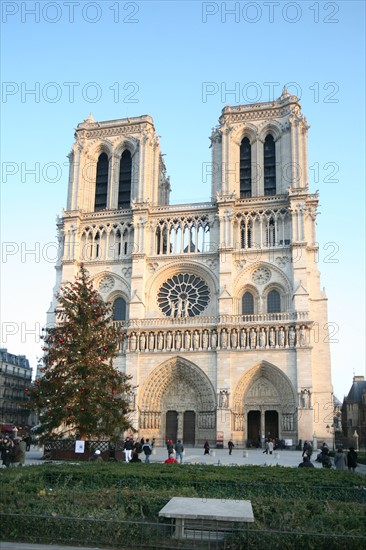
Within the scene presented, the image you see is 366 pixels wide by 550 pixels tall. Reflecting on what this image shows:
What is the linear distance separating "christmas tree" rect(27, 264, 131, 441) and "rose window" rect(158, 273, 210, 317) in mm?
16102

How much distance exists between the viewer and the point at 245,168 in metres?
45.5

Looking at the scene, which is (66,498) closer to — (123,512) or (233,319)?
(123,512)

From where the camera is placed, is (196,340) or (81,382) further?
(196,340)

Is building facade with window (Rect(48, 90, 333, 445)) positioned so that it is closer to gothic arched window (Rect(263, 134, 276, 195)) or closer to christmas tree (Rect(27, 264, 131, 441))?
gothic arched window (Rect(263, 134, 276, 195))

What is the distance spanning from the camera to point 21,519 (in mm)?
8898

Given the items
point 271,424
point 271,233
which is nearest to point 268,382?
point 271,424

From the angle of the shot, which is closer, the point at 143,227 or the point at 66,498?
the point at 66,498

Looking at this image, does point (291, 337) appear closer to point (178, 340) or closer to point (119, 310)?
point (178, 340)

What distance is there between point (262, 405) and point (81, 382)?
18.0 metres

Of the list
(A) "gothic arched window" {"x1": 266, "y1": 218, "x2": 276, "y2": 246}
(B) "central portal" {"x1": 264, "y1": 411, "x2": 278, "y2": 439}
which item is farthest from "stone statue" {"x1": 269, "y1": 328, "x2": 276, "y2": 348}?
(A) "gothic arched window" {"x1": 266, "y1": 218, "x2": 276, "y2": 246}

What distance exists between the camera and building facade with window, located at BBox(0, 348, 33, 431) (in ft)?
184

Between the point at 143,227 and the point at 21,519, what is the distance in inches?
→ 1392

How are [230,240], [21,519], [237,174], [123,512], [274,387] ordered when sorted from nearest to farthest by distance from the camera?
[21,519], [123,512], [274,387], [230,240], [237,174]

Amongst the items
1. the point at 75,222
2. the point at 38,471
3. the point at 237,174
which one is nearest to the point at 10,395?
the point at 75,222
